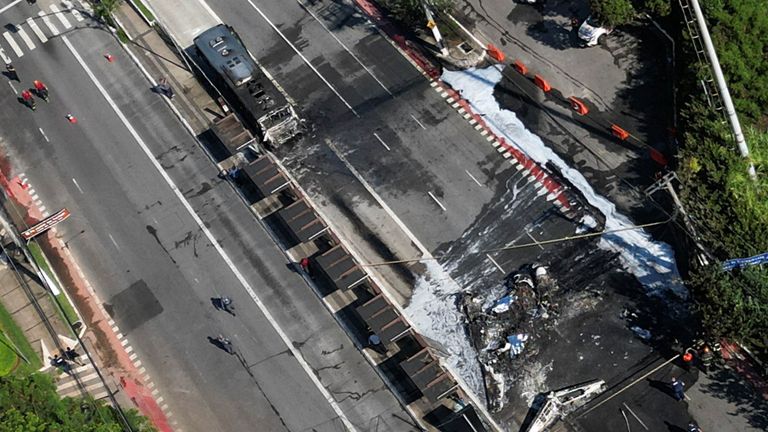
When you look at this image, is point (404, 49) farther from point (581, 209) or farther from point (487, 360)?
point (487, 360)

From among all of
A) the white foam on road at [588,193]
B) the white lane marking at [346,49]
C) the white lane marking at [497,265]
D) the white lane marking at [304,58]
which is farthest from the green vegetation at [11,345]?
the white foam on road at [588,193]

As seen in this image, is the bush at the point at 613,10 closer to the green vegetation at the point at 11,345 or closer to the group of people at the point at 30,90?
the group of people at the point at 30,90

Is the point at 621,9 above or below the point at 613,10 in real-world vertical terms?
below

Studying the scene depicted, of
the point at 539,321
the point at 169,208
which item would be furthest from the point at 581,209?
the point at 169,208

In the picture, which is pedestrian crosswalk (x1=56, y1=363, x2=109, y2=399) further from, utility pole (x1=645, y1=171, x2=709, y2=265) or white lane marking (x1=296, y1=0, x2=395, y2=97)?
utility pole (x1=645, y1=171, x2=709, y2=265)

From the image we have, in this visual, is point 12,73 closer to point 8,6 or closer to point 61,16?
point 61,16

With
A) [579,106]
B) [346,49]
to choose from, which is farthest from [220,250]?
[579,106]

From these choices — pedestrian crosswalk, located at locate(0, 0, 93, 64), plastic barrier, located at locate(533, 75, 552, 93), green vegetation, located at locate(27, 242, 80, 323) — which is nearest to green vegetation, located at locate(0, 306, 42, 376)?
green vegetation, located at locate(27, 242, 80, 323)
